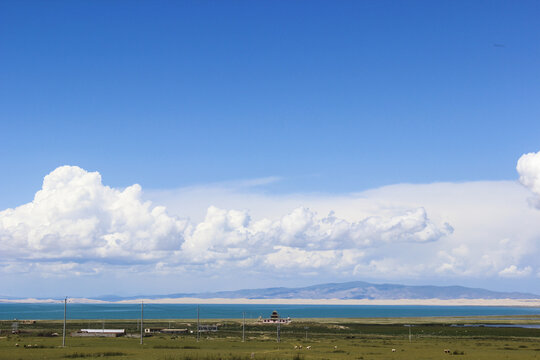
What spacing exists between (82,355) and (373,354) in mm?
36706

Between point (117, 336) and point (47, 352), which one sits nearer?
point (47, 352)

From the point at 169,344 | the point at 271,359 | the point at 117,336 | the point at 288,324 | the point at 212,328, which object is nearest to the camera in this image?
the point at 271,359

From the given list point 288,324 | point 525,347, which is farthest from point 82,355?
point 288,324

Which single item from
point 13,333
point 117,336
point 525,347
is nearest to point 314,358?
point 525,347

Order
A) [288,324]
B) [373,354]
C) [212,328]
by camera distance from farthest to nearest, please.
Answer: [288,324]
[212,328]
[373,354]

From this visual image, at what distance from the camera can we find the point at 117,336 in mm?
113188

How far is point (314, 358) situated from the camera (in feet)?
217

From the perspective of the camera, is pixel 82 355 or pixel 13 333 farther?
pixel 13 333

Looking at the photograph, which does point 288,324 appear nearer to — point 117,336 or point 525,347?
point 117,336

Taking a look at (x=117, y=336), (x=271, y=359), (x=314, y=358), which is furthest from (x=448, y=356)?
(x=117, y=336)

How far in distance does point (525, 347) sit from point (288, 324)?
89639 millimetres

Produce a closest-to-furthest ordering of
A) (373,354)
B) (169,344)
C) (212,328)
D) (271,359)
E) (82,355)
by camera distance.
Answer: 1. (271,359)
2. (82,355)
3. (373,354)
4. (169,344)
5. (212,328)

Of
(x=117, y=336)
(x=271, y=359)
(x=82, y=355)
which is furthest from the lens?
(x=117, y=336)

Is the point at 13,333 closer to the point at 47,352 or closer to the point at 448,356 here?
the point at 47,352
